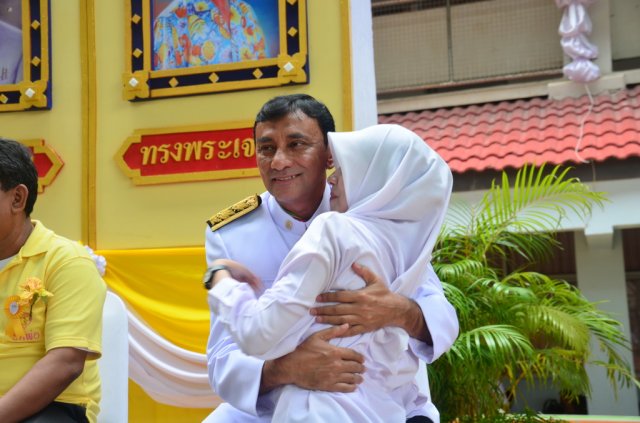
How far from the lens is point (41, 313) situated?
86.8 inches

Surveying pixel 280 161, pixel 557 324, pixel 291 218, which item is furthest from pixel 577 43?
pixel 280 161

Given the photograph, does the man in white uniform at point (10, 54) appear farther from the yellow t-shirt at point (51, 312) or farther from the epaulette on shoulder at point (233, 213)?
the epaulette on shoulder at point (233, 213)

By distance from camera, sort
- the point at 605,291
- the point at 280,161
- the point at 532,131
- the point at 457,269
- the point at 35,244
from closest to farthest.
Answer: the point at 280,161 < the point at 35,244 < the point at 457,269 < the point at 532,131 < the point at 605,291

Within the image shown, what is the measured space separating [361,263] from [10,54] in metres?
3.27

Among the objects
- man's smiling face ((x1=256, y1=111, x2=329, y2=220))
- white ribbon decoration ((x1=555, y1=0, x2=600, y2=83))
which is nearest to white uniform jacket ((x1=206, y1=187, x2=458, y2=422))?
man's smiling face ((x1=256, y1=111, x2=329, y2=220))

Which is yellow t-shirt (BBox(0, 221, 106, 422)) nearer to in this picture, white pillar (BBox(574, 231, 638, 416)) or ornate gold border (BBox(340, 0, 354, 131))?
ornate gold border (BBox(340, 0, 354, 131))

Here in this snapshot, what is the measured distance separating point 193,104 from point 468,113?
5.39 meters

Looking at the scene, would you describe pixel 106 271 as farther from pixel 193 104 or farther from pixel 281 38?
pixel 281 38

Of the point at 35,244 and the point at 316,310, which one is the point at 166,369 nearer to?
the point at 35,244

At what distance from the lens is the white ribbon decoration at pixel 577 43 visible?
841 cm

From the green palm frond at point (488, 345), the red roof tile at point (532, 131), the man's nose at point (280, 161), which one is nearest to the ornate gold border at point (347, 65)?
the green palm frond at point (488, 345)

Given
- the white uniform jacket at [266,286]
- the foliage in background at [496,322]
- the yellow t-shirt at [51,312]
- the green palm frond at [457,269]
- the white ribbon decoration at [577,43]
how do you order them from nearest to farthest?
the white uniform jacket at [266,286], the yellow t-shirt at [51,312], the foliage in background at [496,322], the green palm frond at [457,269], the white ribbon decoration at [577,43]

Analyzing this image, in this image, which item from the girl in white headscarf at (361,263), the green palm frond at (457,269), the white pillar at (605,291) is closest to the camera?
the girl in white headscarf at (361,263)

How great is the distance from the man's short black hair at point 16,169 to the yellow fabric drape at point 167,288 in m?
1.78
